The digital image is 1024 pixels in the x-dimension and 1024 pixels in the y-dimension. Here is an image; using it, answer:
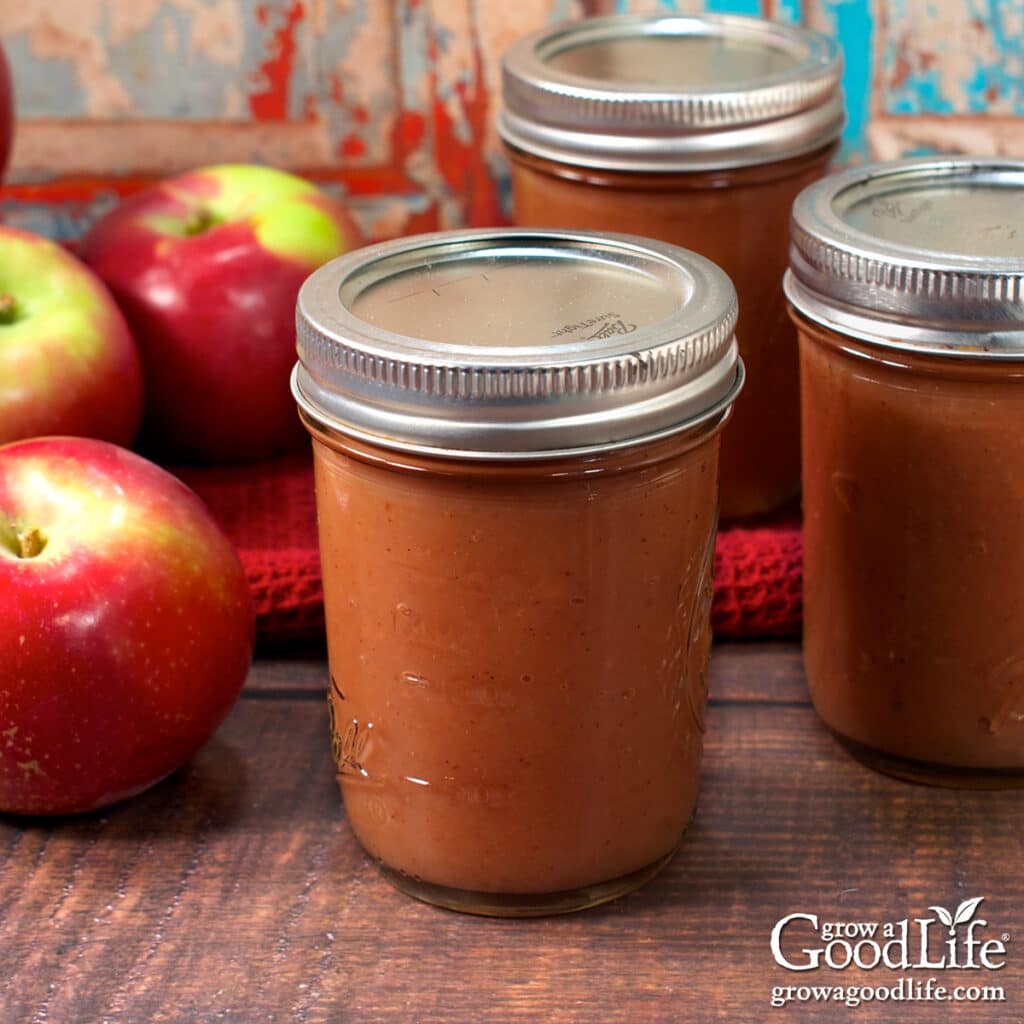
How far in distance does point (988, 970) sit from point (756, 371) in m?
0.39

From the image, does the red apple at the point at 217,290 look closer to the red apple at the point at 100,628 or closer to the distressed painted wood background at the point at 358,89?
the distressed painted wood background at the point at 358,89

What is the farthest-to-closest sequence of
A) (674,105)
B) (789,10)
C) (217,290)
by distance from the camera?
(789,10), (217,290), (674,105)

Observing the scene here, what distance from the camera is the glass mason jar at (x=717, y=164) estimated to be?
837mm

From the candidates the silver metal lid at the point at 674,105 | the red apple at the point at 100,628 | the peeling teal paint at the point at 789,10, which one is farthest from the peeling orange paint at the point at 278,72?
the red apple at the point at 100,628

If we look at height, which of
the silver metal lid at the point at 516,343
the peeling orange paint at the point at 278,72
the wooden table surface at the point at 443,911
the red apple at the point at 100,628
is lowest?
the wooden table surface at the point at 443,911

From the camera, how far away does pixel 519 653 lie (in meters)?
0.62

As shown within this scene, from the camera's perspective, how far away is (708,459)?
637 millimetres

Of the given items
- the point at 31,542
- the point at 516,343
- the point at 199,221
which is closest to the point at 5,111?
the point at 199,221

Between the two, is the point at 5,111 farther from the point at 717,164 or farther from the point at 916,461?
the point at 916,461

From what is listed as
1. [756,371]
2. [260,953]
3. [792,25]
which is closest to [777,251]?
[756,371]

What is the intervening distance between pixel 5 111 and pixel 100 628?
46 cm

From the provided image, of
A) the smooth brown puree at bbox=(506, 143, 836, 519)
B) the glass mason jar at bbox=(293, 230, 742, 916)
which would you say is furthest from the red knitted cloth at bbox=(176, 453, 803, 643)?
the glass mason jar at bbox=(293, 230, 742, 916)

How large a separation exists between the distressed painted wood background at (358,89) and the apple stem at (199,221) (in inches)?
5.9

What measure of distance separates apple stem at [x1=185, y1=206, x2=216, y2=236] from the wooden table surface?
37 cm
